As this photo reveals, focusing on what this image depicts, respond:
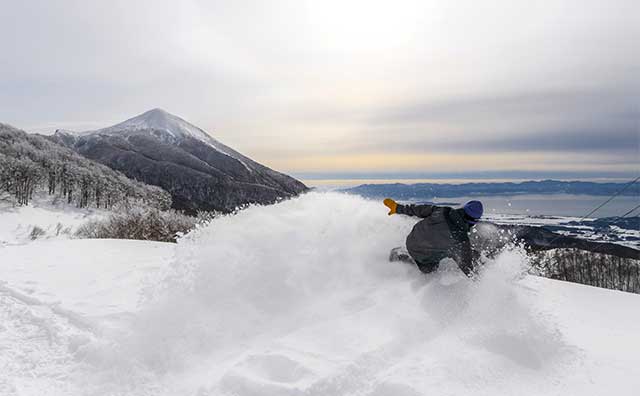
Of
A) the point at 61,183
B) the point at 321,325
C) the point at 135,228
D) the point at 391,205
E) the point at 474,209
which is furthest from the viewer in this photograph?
the point at 61,183

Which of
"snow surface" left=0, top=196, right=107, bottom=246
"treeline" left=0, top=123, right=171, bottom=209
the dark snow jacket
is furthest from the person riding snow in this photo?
"treeline" left=0, top=123, right=171, bottom=209

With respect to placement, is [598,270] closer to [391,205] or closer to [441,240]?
[391,205]

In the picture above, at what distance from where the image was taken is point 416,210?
5.95 m

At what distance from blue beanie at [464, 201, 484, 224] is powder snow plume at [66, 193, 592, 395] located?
0.71 meters

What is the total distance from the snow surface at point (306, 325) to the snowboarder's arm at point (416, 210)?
20.0 inches

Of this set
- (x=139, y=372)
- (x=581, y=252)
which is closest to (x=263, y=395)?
(x=139, y=372)

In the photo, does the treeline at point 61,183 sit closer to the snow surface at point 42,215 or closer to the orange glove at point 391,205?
the snow surface at point 42,215

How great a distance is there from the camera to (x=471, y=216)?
5.06 metres

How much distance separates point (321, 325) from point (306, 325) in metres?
0.18

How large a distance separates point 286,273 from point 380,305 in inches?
55.2

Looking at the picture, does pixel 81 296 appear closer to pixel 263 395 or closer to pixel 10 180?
pixel 263 395

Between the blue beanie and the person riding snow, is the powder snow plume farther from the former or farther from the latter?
the blue beanie

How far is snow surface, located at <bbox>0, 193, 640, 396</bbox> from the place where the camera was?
3.54 metres

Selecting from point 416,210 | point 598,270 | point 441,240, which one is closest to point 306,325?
point 441,240
